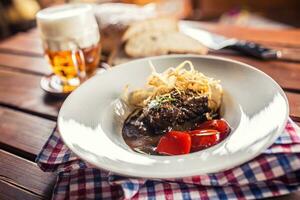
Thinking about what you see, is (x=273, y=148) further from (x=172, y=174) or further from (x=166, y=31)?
(x=166, y=31)

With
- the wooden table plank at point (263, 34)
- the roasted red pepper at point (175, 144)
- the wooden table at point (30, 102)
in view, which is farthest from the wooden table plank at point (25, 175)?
the wooden table plank at point (263, 34)

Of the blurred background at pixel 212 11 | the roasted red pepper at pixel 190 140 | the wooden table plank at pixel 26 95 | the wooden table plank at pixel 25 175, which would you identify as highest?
the roasted red pepper at pixel 190 140

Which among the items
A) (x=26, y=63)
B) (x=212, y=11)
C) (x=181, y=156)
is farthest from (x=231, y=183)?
(x=212, y=11)

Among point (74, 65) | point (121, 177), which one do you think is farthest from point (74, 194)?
point (74, 65)

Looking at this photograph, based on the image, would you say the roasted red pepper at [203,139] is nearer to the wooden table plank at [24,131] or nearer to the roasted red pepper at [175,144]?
the roasted red pepper at [175,144]

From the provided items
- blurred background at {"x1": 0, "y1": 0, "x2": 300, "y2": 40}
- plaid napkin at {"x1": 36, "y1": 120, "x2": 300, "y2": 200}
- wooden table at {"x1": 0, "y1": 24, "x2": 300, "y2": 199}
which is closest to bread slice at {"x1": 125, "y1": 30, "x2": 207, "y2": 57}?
wooden table at {"x1": 0, "y1": 24, "x2": 300, "y2": 199}

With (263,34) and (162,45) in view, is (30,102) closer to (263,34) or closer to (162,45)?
(162,45)
